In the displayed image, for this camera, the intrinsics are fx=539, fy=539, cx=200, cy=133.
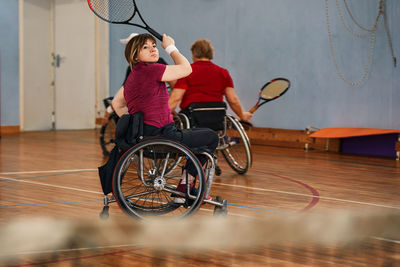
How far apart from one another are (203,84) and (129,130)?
141 cm

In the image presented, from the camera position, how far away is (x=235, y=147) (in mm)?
4066

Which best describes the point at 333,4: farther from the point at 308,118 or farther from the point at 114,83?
the point at 114,83

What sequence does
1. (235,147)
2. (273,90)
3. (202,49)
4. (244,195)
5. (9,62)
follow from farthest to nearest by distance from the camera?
(9,62)
(273,90)
(235,147)
(202,49)
(244,195)

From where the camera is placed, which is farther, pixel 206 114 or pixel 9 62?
pixel 9 62

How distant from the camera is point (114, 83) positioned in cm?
796

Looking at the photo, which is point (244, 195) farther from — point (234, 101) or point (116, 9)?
point (116, 9)

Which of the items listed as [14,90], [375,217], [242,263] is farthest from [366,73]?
[14,90]

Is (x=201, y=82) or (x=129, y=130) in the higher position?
(x=201, y=82)

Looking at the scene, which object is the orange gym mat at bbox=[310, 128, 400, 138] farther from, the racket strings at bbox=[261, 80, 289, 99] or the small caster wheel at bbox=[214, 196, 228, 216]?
the small caster wheel at bbox=[214, 196, 228, 216]

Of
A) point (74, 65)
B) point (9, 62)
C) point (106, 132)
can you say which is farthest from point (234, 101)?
point (74, 65)

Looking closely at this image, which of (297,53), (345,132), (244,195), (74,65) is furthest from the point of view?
(74,65)

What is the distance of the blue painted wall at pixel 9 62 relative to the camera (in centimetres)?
718

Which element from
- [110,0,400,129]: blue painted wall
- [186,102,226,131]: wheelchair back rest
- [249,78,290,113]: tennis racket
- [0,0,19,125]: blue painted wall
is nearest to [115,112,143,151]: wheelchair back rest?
[186,102,226,131]: wheelchair back rest

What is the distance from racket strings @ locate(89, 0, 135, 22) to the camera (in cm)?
269
